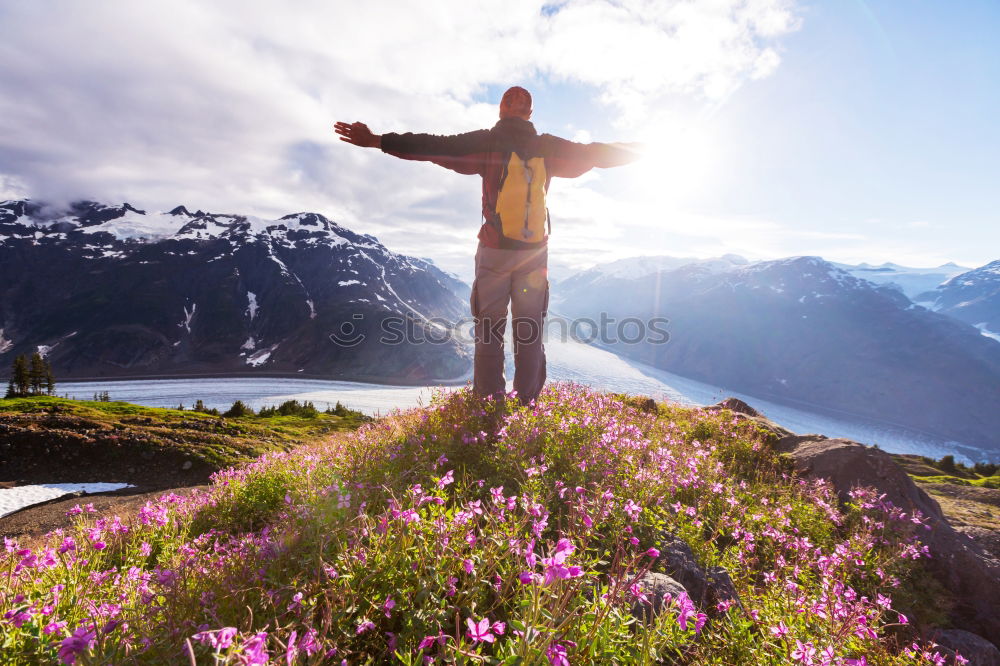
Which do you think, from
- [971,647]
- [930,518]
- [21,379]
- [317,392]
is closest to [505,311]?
[971,647]

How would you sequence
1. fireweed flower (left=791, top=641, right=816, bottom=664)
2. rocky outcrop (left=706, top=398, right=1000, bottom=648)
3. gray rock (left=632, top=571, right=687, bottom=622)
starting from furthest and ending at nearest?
1. rocky outcrop (left=706, top=398, right=1000, bottom=648)
2. gray rock (left=632, top=571, right=687, bottom=622)
3. fireweed flower (left=791, top=641, right=816, bottom=664)

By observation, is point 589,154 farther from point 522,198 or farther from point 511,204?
point 511,204

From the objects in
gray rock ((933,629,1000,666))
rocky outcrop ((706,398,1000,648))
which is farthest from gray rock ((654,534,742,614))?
gray rock ((933,629,1000,666))

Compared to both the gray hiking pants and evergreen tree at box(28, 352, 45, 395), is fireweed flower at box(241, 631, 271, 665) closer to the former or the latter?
the gray hiking pants

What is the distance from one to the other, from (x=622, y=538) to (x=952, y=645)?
10.7ft

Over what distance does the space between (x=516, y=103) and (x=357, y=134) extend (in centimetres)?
239

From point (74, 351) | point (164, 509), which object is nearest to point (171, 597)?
point (164, 509)

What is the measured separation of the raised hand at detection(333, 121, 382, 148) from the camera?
533 cm

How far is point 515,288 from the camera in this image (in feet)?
21.3

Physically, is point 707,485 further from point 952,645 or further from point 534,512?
point 534,512

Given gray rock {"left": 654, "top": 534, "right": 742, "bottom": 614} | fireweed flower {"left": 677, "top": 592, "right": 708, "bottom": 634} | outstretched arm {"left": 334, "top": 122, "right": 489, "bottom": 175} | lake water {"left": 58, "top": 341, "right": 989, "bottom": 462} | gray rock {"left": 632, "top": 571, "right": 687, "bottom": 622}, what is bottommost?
lake water {"left": 58, "top": 341, "right": 989, "bottom": 462}

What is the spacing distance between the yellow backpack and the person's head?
0.76m

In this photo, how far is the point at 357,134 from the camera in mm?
5367

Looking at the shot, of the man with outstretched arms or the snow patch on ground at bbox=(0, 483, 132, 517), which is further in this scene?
the snow patch on ground at bbox=(0, 483, 132, 517)
